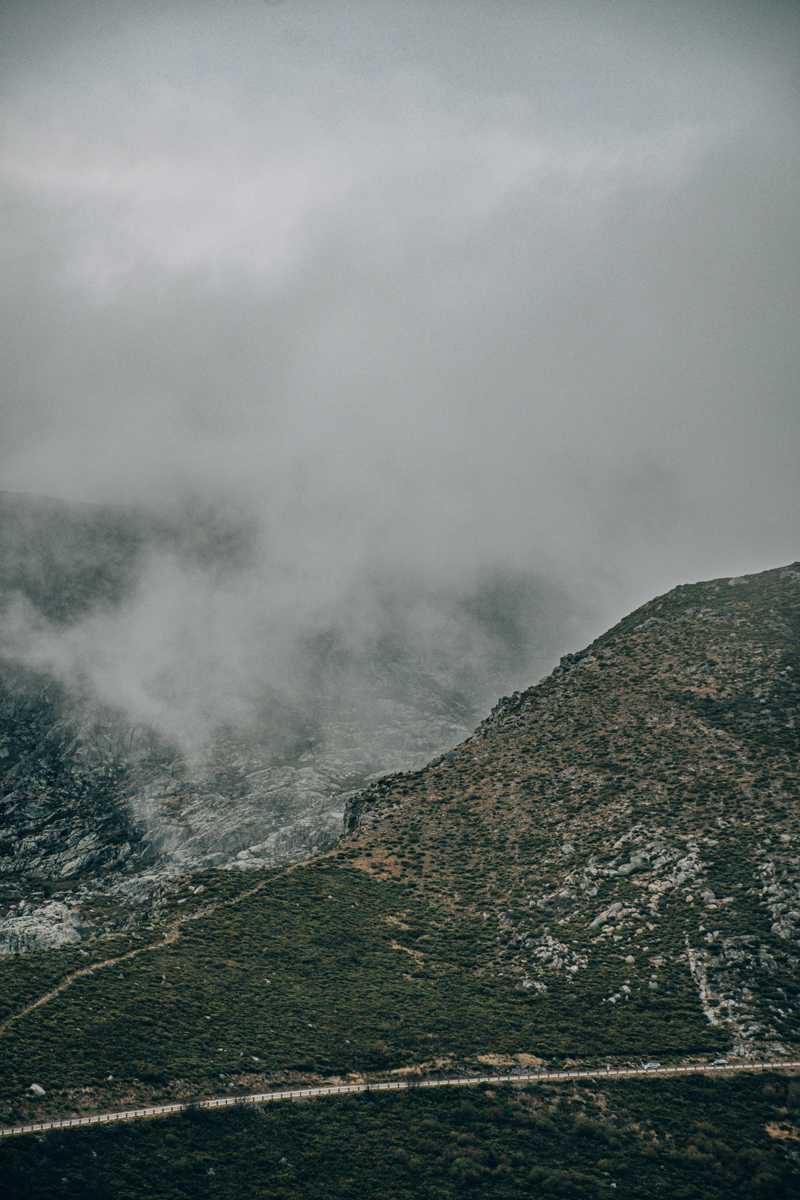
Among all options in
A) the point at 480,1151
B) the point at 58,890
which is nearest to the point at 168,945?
the point at 480,1151

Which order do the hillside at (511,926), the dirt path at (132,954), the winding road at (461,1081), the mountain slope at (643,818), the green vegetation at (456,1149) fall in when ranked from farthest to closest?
1. the mountain slope at (643,818)
2. the dirt path at (132,954)
3. the hillside at (511,926)
4. the winding road at (461,1081)
5. the green vegetation at (456,1149)

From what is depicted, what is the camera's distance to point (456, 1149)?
51.3 m

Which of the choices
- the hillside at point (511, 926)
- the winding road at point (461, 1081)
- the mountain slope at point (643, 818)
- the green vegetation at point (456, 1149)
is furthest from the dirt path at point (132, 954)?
the green vegetation at point (456, 1149)

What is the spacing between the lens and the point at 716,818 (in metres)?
82.8

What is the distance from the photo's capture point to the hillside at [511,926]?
61.3 metres

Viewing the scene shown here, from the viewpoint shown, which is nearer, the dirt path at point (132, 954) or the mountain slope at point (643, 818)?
the dirt path at point (132, 954)

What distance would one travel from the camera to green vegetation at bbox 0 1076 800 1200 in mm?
47656

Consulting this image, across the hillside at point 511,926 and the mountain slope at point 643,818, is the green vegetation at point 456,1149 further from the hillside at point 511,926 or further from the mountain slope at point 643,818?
the mountain slope at point 643,818

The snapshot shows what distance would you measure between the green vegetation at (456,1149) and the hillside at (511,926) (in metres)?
4.07

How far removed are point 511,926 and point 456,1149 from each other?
89.9 feet

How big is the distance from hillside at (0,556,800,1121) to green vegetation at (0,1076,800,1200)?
13.4 feet

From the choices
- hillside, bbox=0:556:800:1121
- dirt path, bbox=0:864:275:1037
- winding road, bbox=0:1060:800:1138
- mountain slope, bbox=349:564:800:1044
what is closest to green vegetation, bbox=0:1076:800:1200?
winding road, bbox=0:1060:800:1138

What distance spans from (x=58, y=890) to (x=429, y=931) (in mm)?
108849

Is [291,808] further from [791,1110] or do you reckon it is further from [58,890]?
[791,1110]
